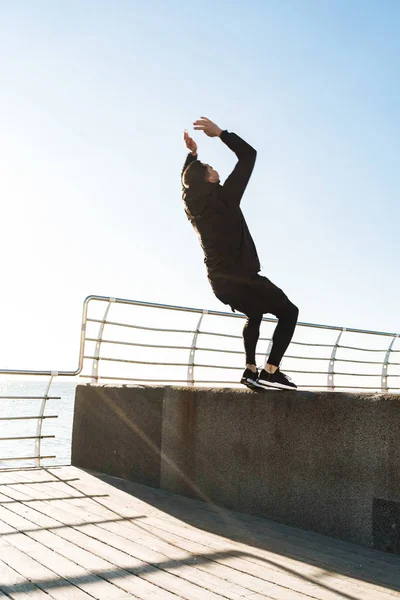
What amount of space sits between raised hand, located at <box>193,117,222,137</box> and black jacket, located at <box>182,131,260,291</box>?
52mm

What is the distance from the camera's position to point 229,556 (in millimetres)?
3297


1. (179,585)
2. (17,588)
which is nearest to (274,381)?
(179,585)

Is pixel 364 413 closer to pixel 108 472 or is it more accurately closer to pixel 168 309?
pixel 108 472

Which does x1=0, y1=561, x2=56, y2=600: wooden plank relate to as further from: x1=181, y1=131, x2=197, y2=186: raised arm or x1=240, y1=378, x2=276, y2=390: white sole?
x1=181, y1=131, x2=197, y2=186: raised arm

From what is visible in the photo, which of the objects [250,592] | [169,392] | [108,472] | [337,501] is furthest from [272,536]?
[108,472]

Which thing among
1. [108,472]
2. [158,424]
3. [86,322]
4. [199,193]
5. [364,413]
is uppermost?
[199,193]

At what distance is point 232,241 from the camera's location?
4.29m

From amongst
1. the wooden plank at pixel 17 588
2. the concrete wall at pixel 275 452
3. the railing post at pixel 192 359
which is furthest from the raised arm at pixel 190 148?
the railing post at pixel 192 359

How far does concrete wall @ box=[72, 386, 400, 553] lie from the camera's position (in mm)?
3617

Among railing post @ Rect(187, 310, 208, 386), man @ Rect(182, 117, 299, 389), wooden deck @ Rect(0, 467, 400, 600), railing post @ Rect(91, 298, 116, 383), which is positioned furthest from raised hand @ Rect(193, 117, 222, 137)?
railing post @ Rect(187, 310, 208, 386)

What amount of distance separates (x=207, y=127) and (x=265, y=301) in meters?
1.19

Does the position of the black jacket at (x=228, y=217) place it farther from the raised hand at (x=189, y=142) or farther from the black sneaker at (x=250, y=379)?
the black sneaker at (x=250, y=379)

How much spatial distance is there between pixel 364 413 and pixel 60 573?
5.96 ft

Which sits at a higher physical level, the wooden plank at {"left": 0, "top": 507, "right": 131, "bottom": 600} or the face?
the face
